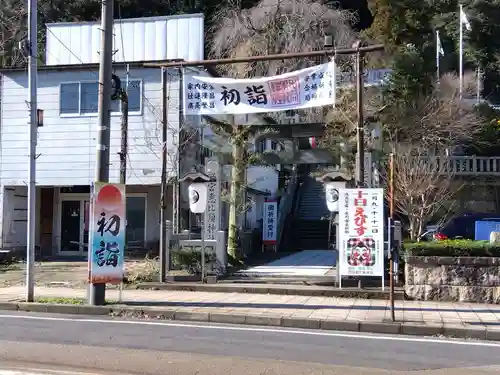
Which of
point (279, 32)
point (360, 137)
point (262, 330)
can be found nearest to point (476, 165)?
point (279, 32)

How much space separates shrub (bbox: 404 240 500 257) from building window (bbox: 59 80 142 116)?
11.7m

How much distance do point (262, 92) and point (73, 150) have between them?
32.2 feet

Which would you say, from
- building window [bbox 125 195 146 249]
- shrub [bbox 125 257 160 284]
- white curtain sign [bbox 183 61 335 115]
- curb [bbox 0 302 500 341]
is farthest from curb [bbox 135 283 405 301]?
building window [bbox 125 195 146 249]

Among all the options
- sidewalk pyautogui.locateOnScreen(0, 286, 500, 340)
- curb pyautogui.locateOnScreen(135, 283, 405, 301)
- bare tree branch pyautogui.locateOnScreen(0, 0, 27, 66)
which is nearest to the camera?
sidewalk pyautogui.locateOnScreen(0, 286, 500, 340)

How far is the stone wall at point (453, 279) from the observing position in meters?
13.4

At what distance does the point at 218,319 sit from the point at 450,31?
3434 centimetres

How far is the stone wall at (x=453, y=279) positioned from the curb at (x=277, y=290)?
0.52 metres

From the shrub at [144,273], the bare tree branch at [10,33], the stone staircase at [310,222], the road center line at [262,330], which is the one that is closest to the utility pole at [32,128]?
the road center line at [262,330]

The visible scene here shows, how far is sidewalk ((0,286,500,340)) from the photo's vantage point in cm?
1102

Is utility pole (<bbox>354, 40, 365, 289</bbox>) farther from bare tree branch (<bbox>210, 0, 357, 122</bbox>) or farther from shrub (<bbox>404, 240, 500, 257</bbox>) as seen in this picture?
bare tree branch (<bbox>210, 0, 357, 122</bbox>)

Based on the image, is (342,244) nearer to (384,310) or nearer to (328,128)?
(384,310)

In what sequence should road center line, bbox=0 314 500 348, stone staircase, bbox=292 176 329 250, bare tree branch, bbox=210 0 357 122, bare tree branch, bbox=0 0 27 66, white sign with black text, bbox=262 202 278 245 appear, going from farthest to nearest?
bare tree branch, bbox=0 0 27 66, stone staircase, bbox=292 176 329 250, bare tree branch, bbox=210 0 357 122, white sign with black text, bbox=262 202 278 245, road center line, bbox=0 314 500 348

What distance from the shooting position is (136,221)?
23188 mm

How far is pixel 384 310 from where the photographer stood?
40.4 feet
